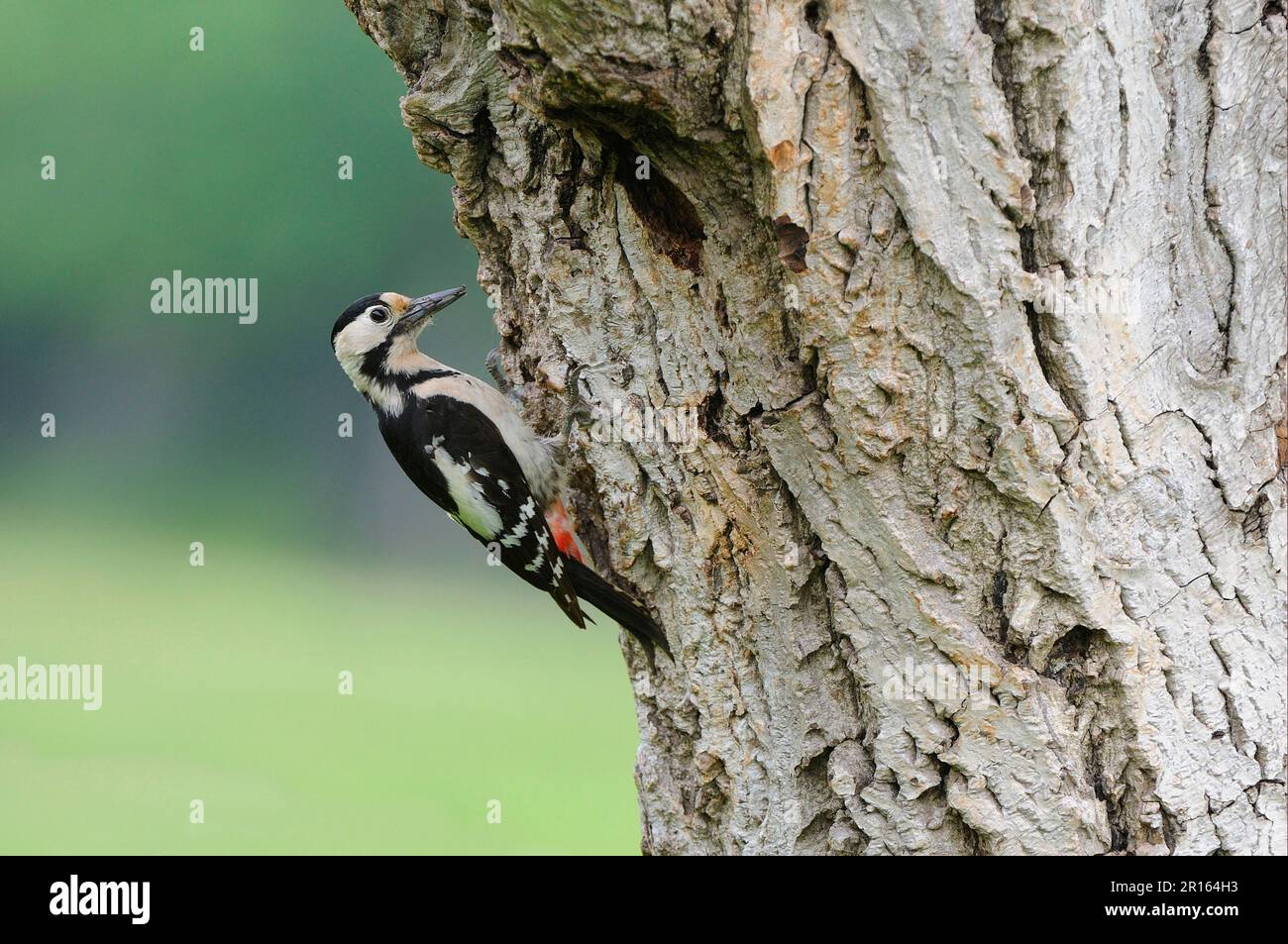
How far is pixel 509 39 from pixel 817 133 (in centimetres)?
50

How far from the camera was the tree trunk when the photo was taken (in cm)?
176

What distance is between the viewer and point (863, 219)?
1.81 metres

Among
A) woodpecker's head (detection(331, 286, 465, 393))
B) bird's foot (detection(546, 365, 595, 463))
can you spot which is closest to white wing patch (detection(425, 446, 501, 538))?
woodpecker's head (detection(331, 286, 465, 393))

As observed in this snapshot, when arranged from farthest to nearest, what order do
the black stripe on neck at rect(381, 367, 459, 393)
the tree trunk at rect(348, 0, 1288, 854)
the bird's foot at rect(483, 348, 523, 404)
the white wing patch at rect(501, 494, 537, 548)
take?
the black stripe on neck at rect(381, 367, 459, 393) → the white wing patch at rect(501, 494, 537, 548) → the bird's foot at rect(483, 348, 523, 404) → the tree trunk at rect(348, 0, 1288, 854)

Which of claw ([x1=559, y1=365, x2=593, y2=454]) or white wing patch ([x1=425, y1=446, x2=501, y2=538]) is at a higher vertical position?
white wing patch ([x1=425, y1=446, x2=501, y2=538])

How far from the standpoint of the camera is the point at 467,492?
3242 millimetres

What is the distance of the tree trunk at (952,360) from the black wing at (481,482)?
0.82 meters

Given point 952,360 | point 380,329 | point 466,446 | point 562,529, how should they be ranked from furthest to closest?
point 380,329 → point 466,446 → point 562,529 → point 952,360

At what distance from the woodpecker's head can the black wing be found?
181mm

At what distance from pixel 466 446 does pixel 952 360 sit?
5.42 feet

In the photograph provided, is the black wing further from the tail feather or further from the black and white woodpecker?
the tail feather

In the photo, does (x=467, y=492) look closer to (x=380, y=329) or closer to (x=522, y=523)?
(x=522, y=523)

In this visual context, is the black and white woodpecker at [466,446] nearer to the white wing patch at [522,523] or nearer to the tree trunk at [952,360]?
the white wing patch at [522,523]

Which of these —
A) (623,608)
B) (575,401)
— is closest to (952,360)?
(575,401)
